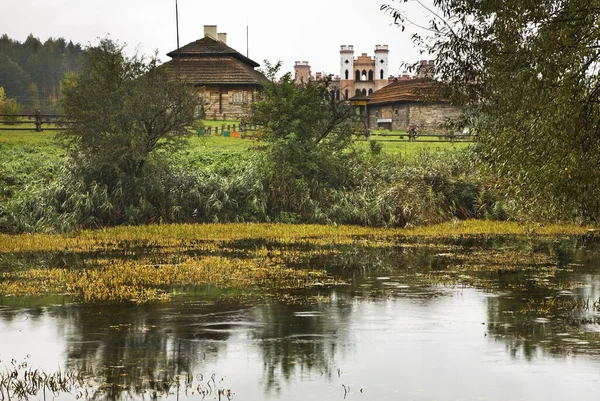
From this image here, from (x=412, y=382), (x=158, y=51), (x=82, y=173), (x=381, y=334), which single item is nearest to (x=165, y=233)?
(x=82, y=173)

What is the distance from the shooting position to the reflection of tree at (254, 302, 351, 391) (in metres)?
13.0

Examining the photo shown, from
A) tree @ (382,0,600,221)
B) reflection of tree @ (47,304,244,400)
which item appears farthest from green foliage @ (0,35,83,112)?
reflection of tree @ (47,304,244,400)

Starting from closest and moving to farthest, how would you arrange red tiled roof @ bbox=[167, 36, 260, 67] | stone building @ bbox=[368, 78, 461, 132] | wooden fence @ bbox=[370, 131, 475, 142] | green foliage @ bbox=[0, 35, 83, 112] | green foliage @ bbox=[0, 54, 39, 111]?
wooden fence @ bbox=[370, 131, 475, 142] → red tiled roof @ bbox=[167, 36, 260, 67] → stone building @ bbox=[368, 78, 461, 132] → green foliage @ bbox=[0, 54, 39, 111] → green foliage @ bbox=[0, 35, 83, 112]

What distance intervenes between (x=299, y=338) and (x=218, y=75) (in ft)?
177

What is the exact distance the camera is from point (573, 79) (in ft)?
60.0

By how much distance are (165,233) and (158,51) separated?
371 inches

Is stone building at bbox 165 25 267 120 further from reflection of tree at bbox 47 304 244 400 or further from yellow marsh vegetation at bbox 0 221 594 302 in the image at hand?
reflection of tree at bbox 47 304 244 400

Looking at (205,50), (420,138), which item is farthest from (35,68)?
(420,138)

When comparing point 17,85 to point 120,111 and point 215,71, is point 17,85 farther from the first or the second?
point 120,111

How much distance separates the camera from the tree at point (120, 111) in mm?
35969

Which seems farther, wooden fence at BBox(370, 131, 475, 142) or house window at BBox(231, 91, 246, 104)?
house window at BBox(231, 91, 246, 104)

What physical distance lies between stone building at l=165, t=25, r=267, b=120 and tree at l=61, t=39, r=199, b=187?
28114 millimetres

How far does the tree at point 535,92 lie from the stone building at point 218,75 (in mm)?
43030

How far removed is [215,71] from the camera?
67.7 m
